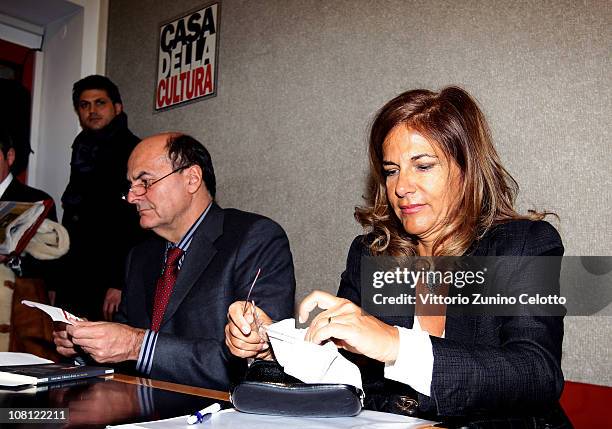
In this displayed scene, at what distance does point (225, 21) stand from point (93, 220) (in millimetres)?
1206

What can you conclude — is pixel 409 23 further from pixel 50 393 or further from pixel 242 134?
pixel 50 393

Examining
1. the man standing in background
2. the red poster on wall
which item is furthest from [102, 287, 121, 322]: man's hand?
the red poster on wall

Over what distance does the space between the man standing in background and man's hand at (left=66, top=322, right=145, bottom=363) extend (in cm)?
137

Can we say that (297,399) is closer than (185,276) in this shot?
Yes

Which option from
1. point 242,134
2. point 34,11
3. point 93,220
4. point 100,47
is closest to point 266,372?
point 242,134

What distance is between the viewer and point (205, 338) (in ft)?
6.32

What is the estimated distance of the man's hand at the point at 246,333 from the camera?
138 centimetres

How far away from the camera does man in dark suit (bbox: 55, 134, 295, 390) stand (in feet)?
5.92

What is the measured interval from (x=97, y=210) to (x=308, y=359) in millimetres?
2518

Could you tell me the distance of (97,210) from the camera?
3354 mm

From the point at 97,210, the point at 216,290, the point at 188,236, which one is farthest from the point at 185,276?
the point at 97,210

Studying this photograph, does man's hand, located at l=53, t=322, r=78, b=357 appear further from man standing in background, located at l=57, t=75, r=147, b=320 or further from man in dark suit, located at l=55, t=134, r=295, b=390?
man standing in background, located at l=57, t=75, r=147, b=320

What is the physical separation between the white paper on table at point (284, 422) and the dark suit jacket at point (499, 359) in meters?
0.11

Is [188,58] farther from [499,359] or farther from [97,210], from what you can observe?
[499,359]
